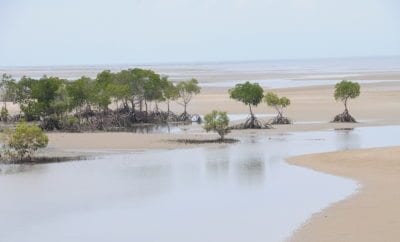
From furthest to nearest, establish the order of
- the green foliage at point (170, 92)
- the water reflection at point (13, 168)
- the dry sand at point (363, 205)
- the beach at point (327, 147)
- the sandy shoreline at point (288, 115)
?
the green foliage at point (170, 92) → the sandy shoreline at point (288, 115) → the water reflection at point (13, 168) → the beach at point (327, 147) → the dry sand at point (363, 205)

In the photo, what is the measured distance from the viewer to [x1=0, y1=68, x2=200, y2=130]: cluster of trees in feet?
142

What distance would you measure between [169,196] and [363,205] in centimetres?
595

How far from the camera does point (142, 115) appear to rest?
49.3m

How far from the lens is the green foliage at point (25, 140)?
98.8 feet

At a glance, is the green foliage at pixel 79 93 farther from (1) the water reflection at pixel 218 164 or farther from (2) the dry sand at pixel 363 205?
(2) the dry sand at pixel 363 205

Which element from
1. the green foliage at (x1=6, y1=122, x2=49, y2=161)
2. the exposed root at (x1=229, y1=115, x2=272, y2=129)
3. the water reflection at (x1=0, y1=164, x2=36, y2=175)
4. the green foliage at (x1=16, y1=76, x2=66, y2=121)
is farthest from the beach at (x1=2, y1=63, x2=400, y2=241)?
the green foliage at (x1=16, y1=76, x2=66, y2=121)

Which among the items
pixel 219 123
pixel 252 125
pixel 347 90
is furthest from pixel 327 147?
pixel 347 90

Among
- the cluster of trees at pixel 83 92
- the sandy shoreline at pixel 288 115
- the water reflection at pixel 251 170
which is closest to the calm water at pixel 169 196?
the water reflection at pixel 251 170

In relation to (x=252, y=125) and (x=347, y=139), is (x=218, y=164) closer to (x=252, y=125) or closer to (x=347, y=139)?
(x=347, y=139)

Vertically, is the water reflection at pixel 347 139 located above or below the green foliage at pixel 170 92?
below

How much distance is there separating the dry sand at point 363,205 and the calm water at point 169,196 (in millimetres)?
598

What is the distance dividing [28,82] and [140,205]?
29.9m

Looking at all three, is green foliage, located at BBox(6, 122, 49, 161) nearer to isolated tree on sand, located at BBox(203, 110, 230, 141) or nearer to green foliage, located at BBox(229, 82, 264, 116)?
isolated tree on sand, located at BBox(203, 110, 230, 141)

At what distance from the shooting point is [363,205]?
19.3 metres
